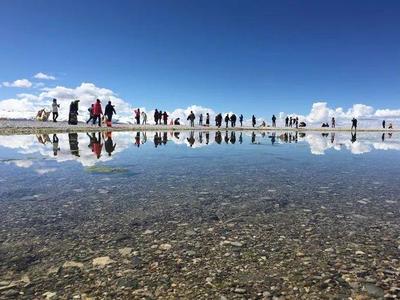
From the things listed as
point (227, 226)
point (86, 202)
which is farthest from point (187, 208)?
point (86, 202)

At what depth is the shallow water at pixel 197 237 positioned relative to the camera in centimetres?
447

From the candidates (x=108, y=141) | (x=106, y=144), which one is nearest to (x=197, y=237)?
(x=106, y=144)

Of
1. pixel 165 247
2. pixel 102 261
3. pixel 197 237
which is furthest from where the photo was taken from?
pixel 197 237

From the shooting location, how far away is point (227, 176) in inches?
481

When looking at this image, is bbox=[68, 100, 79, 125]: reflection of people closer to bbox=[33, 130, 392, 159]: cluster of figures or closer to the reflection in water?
bbox=[33, 130, 392, 159]: cluster of figures

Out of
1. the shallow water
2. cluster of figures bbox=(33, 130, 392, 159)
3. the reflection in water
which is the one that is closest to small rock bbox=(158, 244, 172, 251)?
the shallow water

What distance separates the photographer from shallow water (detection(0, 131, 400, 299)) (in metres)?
4.47

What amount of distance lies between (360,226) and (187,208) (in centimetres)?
359

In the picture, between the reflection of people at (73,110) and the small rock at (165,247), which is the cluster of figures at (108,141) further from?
the small rock at (165,247)

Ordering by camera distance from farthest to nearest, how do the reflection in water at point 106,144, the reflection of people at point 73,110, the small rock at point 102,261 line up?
the reflection of people at point 73,110 < the reflection in water at point 106,144 < the small rock at point 102,261

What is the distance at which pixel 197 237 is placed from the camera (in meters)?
6.09

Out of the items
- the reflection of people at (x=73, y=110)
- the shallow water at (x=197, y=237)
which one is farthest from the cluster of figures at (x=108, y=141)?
the shallow water at (x=197, y=237)

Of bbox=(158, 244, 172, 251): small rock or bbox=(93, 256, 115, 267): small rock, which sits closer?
bbox=(93, 256, 115, 267): small rock

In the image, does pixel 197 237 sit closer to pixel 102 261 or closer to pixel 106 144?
pixel 102 261
